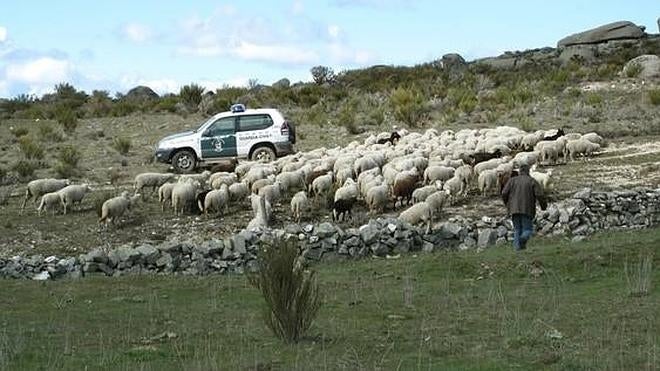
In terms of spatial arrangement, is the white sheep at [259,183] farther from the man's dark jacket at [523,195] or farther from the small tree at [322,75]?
the small tree at [322,75]

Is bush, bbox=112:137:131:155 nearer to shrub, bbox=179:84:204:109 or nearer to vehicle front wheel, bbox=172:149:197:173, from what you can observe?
vehicle front wheel, bbox=172:149:197:173

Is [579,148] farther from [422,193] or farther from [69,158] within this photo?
[69,158]

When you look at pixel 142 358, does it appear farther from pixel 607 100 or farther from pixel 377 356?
pixel 607 100

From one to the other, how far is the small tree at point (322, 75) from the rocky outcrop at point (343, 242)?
46387 mm

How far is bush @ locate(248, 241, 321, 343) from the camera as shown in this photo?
10.4 metres

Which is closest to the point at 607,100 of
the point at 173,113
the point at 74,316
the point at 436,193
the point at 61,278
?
the point at 173,113

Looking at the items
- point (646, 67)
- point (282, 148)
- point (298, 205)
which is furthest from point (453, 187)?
point (646, 67)

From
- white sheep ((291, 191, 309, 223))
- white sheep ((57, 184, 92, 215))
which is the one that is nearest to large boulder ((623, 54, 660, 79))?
white sheep ((291, 191, 309, 223))

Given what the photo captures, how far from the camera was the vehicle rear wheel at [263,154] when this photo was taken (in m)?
29.5

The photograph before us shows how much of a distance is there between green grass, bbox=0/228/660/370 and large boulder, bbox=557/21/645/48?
210 ft

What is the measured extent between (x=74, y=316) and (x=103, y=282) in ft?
9.93


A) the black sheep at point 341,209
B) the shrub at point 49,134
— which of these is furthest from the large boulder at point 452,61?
the black sheep at point 341,209

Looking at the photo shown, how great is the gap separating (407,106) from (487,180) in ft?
71.1

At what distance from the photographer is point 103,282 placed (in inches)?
621
